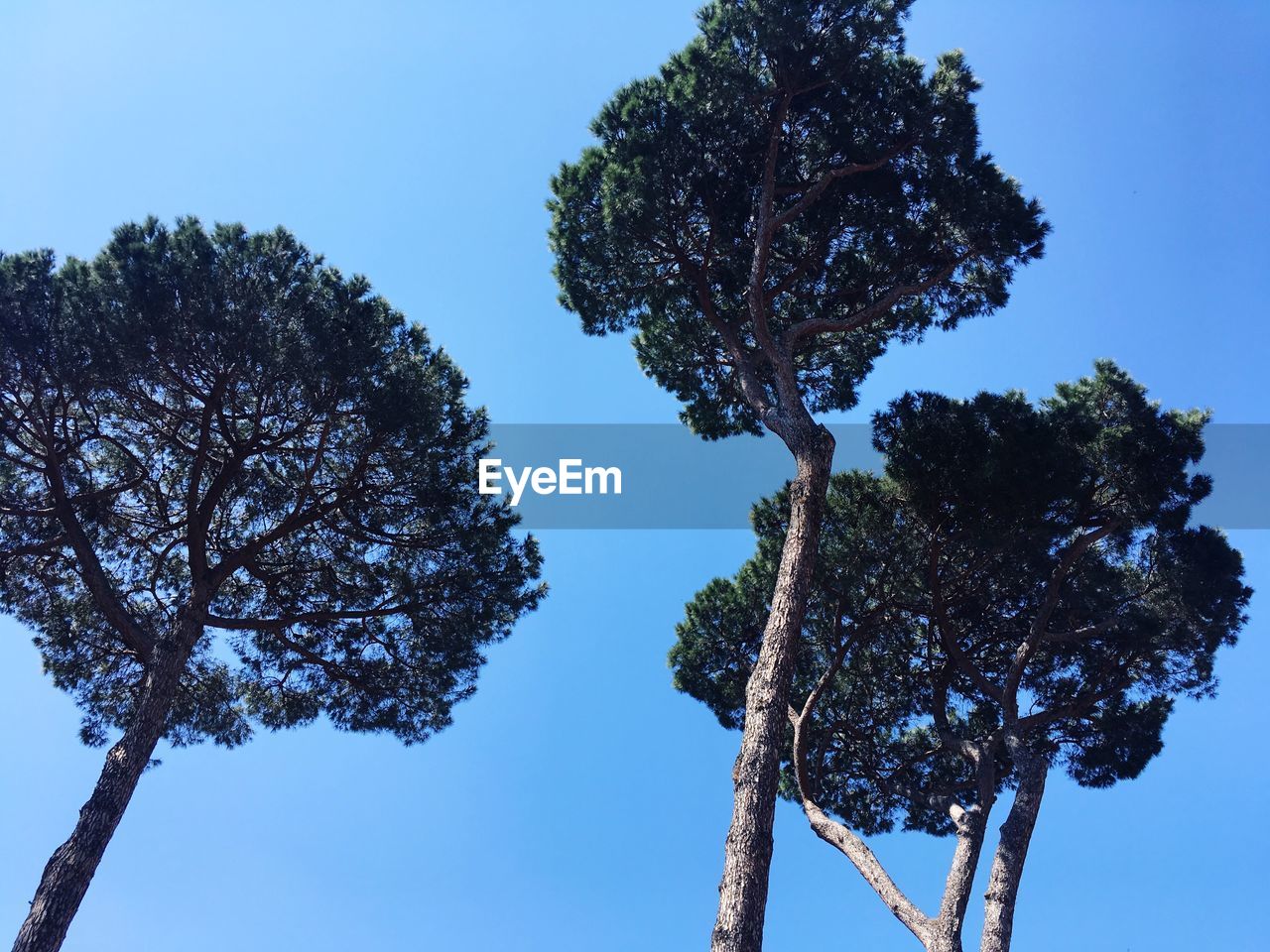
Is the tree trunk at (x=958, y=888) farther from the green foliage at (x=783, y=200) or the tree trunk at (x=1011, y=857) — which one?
the green foliage at (x=783, y=200)

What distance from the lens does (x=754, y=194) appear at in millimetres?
9305

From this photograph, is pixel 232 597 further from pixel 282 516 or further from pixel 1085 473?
pixel 1085 473

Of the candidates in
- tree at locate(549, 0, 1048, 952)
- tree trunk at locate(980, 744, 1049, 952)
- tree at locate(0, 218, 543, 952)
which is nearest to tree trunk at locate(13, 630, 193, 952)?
tree at locate(0, 218, 543, 952)

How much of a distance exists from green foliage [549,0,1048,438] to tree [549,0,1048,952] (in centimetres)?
1

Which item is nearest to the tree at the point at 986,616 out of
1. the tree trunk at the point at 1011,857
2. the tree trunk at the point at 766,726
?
the tree trunk at the point at 1011,857

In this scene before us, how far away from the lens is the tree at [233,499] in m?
8.77

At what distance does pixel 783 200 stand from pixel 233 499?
21.8 ft

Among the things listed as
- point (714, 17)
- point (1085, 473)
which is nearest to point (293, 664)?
point (714, 17)

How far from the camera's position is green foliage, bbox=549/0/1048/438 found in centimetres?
868

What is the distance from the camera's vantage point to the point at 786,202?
956cm

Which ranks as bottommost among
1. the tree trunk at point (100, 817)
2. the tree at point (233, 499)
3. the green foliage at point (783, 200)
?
the tree trunk at point (100, 817)

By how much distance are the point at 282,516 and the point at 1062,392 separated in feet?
28.2

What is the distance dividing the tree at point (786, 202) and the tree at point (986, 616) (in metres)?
1.56

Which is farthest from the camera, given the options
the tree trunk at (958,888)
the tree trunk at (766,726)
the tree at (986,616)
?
the tree at (986,616)
